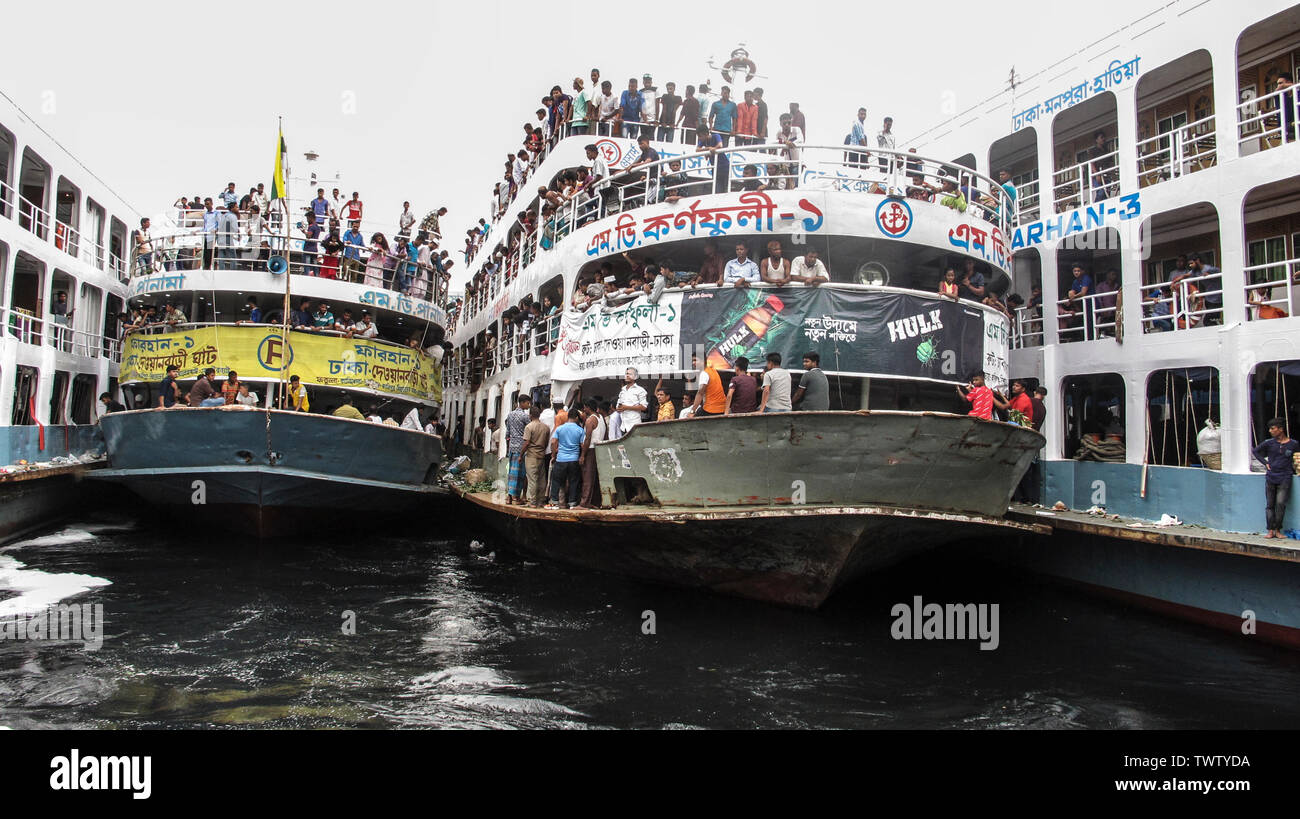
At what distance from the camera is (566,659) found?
6797 mm

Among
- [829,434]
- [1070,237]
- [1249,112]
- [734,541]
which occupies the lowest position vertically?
[734,541]

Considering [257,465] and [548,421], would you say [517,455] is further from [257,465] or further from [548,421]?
[257,465]

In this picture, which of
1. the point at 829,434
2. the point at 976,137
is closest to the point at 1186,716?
the point at 829,434

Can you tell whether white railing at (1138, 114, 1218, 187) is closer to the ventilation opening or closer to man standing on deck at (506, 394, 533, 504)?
the ventilation opening

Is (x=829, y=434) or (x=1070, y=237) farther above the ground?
(x=1070, y=237)

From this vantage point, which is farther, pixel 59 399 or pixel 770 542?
pixel 59 399

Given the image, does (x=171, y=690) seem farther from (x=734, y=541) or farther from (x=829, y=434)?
(x=829, y=434)

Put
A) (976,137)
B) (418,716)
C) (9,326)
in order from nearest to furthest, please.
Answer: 1. (418,716)
2. (9,326)
3. (976,137)

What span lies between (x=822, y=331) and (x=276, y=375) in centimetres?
902

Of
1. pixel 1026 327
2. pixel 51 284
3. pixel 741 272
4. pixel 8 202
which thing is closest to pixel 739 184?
pixel 741 272
